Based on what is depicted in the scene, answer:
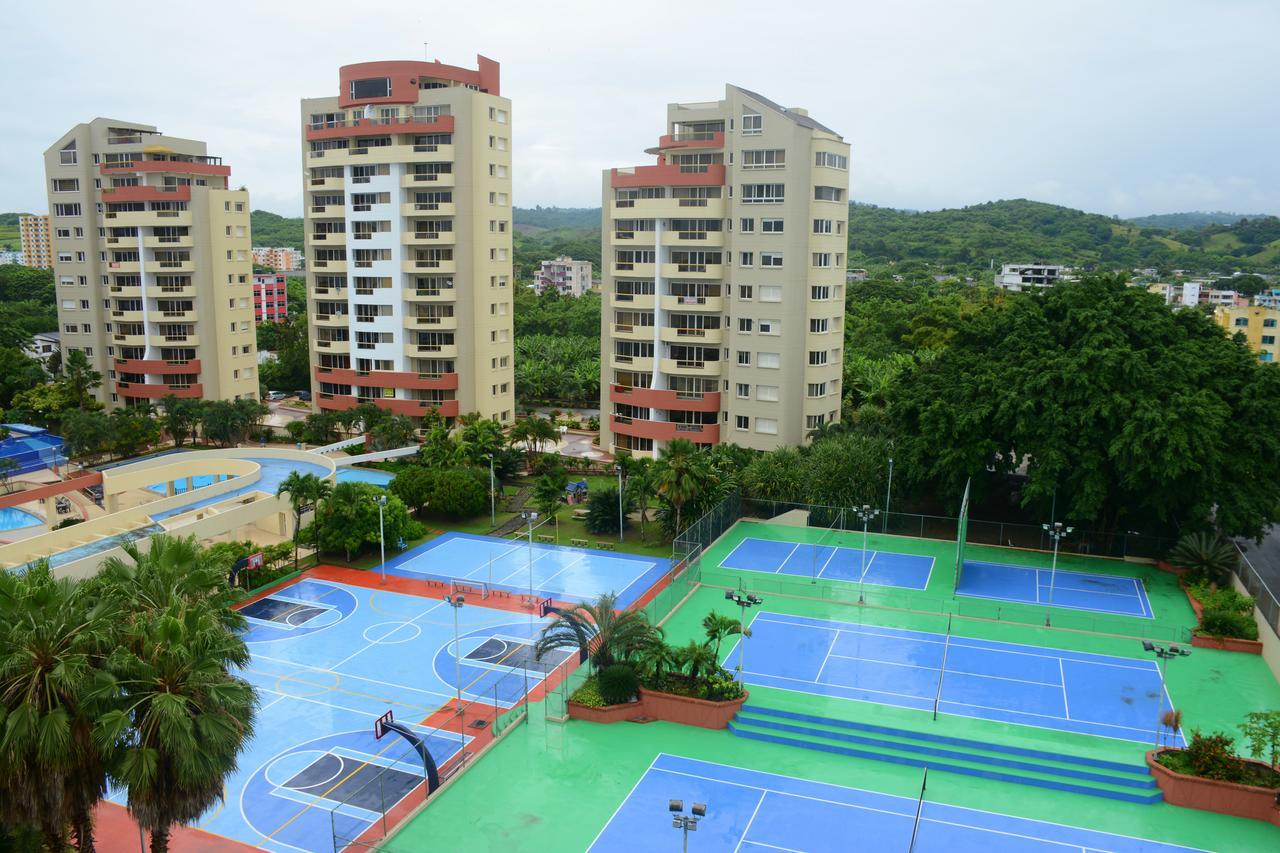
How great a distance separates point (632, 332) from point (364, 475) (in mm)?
19430

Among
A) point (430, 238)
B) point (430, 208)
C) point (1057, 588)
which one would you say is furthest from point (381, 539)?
point (1057, 588)

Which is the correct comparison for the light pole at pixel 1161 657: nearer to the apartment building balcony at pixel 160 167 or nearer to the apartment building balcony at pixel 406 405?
the apartment building balcony at pixel 406 405

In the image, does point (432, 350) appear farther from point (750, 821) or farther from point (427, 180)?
point (750, 821)

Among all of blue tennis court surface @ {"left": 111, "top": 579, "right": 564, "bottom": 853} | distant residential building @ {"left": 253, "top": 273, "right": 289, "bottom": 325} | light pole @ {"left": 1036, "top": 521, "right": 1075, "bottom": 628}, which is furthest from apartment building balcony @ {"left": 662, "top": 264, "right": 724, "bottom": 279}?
distant residential building @ {"left": 253, "top": 273, "right": 289, "bottom": 325}

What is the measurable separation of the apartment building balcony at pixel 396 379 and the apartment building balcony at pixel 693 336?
16.8 m

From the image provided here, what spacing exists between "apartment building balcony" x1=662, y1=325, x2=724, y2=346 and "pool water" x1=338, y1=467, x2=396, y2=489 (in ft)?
63.9

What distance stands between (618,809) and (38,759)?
568 inches

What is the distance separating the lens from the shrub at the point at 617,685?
1281 inches

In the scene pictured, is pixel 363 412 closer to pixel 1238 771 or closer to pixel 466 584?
pixel 466 584

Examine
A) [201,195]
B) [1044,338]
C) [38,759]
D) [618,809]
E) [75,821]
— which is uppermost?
[201,195]

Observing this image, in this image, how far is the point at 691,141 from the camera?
61875 millimetres

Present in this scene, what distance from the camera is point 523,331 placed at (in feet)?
394

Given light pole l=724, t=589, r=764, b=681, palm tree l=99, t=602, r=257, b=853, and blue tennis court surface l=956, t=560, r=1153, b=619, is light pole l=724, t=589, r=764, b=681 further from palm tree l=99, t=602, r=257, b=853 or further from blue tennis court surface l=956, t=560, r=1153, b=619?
palm tree l=99, t=602, r=257, b=853

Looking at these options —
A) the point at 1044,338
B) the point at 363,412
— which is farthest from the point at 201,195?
the point at 1044,338
